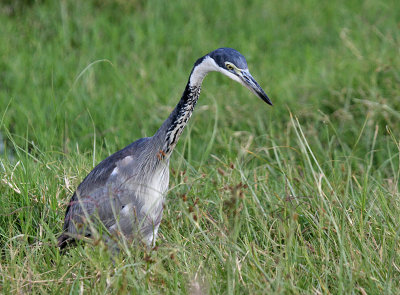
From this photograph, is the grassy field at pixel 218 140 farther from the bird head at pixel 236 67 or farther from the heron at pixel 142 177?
the bird head at pixel 236 67

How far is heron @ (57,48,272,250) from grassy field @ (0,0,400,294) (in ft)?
0.44

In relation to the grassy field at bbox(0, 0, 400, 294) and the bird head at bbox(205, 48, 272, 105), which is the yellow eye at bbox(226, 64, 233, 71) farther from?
the grassy field at bbox(0, 0, 400, 294)

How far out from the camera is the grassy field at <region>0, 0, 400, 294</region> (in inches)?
111

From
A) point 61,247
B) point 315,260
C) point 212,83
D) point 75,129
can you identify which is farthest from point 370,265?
point 212,83

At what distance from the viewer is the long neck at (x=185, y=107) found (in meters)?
3.23

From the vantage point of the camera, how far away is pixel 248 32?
23.6 ft

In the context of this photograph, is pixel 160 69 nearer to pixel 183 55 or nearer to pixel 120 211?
pixel 183 55

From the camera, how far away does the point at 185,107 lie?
10.8ft

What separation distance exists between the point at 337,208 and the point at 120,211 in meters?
1.14

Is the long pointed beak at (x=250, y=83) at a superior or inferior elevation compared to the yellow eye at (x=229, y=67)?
inferior

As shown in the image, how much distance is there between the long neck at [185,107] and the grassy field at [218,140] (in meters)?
0.15

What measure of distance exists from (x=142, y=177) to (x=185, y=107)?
1.53ft

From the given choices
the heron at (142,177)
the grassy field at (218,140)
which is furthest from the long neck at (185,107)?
the grassy field at (218,140)

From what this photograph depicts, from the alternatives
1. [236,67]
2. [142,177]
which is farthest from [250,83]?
[142,177]
